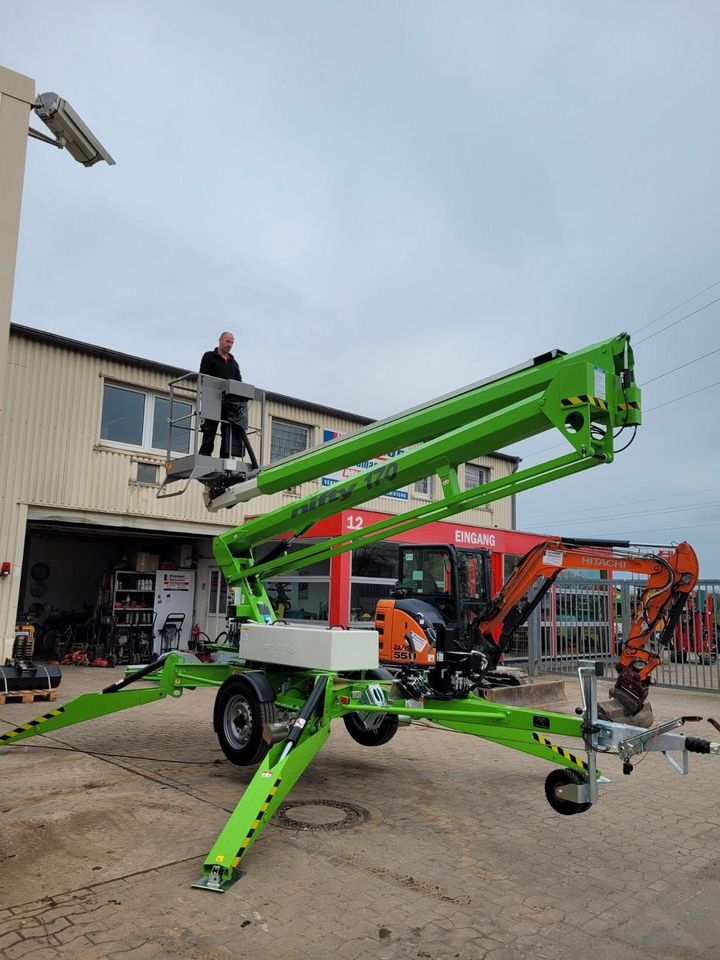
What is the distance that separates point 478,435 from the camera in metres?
5.94

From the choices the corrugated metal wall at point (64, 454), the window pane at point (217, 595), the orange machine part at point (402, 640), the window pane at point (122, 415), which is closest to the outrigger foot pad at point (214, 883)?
the orange machine part at point (402, 640)

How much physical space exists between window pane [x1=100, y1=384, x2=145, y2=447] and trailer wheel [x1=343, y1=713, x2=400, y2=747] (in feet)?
33.5

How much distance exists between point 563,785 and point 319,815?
2020 mm

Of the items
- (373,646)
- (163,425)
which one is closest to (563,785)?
(373,646)

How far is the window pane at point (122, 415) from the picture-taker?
16281mm

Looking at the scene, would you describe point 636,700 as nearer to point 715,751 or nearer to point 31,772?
point 715,751

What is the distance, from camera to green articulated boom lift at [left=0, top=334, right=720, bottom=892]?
5.04m

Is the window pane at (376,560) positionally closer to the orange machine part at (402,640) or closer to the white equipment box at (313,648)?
the orange machine part at (402,640)

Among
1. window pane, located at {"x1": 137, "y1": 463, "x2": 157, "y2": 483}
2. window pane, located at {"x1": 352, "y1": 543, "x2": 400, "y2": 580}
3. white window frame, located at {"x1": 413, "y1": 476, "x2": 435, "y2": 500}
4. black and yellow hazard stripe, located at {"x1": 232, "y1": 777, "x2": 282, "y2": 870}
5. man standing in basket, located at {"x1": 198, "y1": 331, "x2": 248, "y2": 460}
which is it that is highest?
white window frame, located at {"x1": 413, "y1": 476, "x2": 435, "y2": 500}

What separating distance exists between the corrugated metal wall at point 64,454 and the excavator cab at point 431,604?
6.25 meters

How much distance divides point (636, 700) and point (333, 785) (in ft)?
16.7

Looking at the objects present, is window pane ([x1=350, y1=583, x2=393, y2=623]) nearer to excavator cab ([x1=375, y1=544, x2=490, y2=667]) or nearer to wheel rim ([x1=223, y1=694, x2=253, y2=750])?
→ excavator cab ([x1=375, y1=544, x2=490, y2=667])

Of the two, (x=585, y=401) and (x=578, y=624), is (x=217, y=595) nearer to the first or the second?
(x=578, y=624)

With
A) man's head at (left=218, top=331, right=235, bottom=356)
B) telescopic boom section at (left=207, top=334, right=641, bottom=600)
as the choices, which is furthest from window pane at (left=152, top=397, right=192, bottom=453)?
telescopic boom section at (left=207, top=334, right=641, bottom=600)
